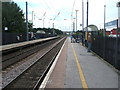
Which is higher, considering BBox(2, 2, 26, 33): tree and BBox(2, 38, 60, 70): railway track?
BBox(2, 2, 26, 33): tree

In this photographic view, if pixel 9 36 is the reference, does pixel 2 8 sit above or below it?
above

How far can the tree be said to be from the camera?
7519cm

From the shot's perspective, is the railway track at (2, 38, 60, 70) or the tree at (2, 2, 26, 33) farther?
the tree at (2, 2, 26, 33)

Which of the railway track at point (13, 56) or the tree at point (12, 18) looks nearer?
the railway track at point (13, 56)

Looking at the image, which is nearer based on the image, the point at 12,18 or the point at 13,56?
the point at 13,56

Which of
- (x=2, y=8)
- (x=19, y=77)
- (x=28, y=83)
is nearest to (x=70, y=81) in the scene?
(x=28, y=83)

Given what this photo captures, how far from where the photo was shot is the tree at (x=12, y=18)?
2960 inches

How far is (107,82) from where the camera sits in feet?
33.7

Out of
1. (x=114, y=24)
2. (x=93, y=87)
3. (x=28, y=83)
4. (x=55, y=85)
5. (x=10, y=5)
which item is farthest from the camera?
(x=10, y=5)

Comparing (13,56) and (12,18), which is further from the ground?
(12,18)

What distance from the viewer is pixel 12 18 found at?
77.3 metres

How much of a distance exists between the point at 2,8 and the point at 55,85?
6930cm

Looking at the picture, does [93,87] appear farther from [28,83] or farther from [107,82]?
[28,83]

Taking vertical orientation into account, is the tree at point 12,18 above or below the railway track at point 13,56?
above
